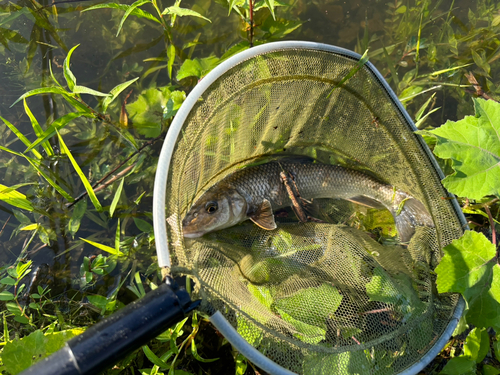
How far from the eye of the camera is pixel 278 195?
2.81 meters

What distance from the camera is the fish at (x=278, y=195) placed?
2463mm

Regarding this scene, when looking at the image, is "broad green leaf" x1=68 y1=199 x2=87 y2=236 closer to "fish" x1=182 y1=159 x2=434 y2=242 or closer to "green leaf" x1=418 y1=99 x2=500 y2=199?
"fish" x1=182 y1=159 x2=434 y2=242

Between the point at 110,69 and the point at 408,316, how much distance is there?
3274 millimetres

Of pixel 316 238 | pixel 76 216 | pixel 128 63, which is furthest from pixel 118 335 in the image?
pixel 128 63

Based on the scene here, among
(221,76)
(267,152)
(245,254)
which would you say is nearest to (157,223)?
(221,76)

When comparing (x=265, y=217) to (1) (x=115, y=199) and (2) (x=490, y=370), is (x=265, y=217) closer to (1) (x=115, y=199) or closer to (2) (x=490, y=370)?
(1) (x=115, y=199)

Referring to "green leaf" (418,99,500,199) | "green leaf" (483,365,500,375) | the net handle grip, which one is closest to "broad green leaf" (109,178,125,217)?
the net handle grip

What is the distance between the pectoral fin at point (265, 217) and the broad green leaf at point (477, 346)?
1.47m

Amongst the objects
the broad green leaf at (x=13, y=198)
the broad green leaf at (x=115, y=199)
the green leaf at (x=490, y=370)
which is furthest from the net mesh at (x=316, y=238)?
the broad green leaf at (x=13, y=198)

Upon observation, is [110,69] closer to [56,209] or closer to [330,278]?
[56,209]

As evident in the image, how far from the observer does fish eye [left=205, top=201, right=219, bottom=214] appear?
2.44 m

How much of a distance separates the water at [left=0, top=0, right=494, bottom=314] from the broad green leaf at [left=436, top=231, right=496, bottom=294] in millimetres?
1709

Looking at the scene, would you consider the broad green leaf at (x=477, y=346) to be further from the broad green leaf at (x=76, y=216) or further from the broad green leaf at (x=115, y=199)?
the broad green leaf at (x=76, y=216)

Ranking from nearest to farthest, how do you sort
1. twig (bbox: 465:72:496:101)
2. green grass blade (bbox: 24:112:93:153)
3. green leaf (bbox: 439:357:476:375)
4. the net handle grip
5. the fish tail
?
the net handle grip, green leaf (bbox: 439:357:476:375), green grass blade (bbox: 24:112:93:153), the fish tail, twig (bbox: 465:72:496:101)
